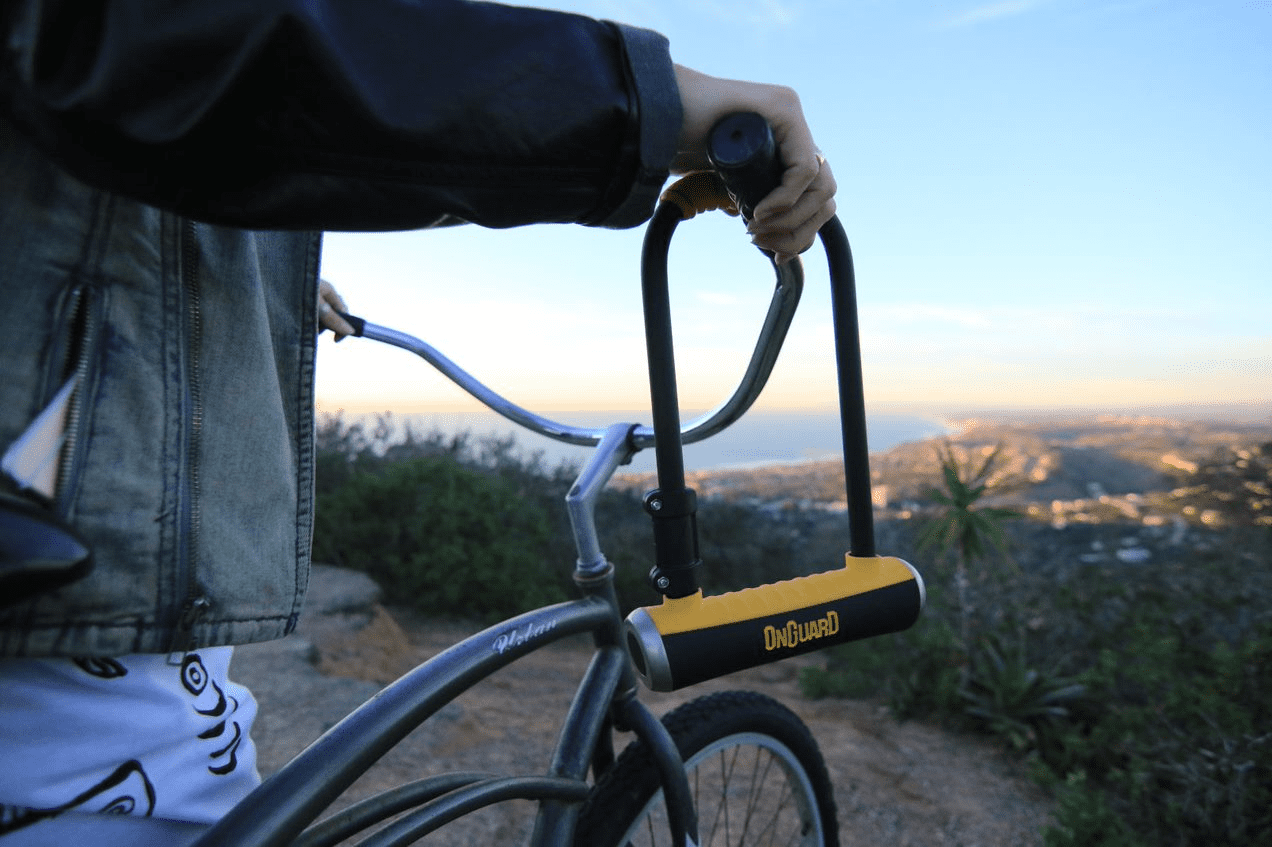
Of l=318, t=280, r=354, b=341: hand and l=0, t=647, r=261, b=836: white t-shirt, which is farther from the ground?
l=318, t=280, r=354, b=341: hand

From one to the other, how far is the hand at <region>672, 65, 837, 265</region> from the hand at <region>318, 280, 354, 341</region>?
0.92 m

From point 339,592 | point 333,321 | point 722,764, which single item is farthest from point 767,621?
point 339,592

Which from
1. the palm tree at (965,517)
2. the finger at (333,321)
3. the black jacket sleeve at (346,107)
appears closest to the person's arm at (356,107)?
the black jacket sleeve at (346,107)

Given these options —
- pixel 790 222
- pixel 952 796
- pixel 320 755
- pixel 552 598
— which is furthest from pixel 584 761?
pixel 552 598

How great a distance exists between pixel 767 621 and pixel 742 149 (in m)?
0.61

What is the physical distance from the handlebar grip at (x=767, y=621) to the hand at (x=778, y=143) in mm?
485

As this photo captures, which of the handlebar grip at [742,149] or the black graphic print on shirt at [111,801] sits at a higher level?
the handlebar grip at [742,149]

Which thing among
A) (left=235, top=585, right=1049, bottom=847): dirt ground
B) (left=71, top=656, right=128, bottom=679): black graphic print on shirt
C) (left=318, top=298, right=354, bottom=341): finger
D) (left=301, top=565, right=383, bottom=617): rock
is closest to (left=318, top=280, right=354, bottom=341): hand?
(left=318, top=298, right=354, bottom=341): finger

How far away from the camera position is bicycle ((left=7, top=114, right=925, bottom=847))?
91cm

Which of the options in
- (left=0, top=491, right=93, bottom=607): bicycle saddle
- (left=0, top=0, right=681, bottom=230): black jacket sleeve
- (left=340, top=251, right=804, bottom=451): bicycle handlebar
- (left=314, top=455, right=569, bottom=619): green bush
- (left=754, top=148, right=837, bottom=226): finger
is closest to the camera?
(left=0, top=491, right=93, bottom=607): bicycle saddle

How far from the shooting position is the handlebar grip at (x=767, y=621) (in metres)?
0.98

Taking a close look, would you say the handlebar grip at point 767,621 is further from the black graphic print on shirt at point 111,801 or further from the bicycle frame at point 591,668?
the black graphic print on shirt at point 111,801

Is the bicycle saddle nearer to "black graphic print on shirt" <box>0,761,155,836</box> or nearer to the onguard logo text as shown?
"black graphic print on shirt" <box>0,761,155,836</box>

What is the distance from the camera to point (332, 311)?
1521 millimetres
